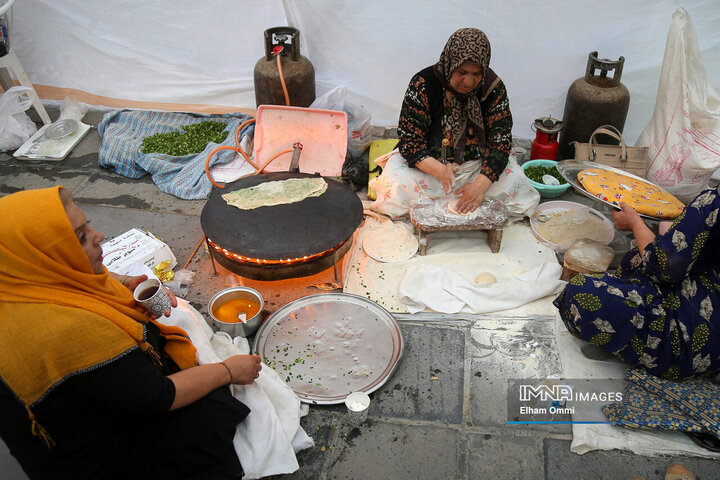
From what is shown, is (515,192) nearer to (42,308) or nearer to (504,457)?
(504,457)

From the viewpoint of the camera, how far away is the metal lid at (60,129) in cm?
452

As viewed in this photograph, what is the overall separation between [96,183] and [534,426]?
3.68 meters

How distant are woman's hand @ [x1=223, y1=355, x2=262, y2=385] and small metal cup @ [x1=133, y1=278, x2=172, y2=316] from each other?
1.11ft

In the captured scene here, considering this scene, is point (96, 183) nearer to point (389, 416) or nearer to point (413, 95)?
Result: point (413, 95)

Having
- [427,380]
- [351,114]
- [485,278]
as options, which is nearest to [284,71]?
[351,114]

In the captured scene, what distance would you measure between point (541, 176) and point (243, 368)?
2830mm

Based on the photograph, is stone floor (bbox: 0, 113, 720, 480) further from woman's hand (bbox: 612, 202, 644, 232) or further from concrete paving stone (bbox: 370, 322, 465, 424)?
woman's hand (bbox: 612, 202, 644, 232)

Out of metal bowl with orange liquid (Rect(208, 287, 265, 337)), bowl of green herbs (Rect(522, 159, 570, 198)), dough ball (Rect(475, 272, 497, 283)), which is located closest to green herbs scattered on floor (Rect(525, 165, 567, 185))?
bowl of green herbs (Rect(522, 159, 570, 198))

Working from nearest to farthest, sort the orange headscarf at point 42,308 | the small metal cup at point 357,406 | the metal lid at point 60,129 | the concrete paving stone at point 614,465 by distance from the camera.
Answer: the orange headscarf at point 42,308
the concrete paving stone at point 614,465
the small metal cup at point 357,406
the metal lid at point 60,129

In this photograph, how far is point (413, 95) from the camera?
3.30 metres

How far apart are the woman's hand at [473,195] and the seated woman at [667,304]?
3.07ft

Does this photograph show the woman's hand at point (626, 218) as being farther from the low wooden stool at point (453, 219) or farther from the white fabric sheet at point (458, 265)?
the low wooden stool at point (453, 219)

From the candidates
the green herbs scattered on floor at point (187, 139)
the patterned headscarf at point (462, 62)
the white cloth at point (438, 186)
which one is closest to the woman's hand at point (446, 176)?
the white cloth at point (438, 186)

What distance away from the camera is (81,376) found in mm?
1493
